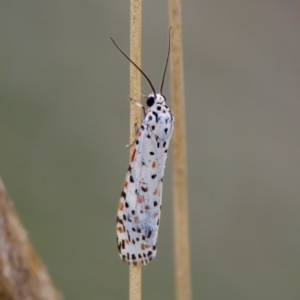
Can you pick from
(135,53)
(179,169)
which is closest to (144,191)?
(179,169)

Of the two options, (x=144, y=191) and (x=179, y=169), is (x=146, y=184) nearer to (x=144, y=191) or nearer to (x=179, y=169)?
(x=144, y=191)

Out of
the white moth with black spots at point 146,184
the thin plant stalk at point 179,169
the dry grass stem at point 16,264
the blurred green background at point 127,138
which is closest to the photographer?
the dry grass stem at point 16,264

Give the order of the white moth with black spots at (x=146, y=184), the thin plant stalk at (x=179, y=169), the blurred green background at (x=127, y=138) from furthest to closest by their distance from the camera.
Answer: the blurred green background at (x=127, y=138) → the white moth with black spots at (x=146, y=184) → the thin plant stalk at (x=179, y=169)

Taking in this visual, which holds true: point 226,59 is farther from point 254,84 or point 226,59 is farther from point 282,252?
point 282,252

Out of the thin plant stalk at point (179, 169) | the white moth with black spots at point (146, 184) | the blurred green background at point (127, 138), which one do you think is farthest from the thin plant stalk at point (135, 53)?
the blurred green background at point (127, 138)

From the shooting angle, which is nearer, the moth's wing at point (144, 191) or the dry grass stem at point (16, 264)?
the dry grass stem at point (16, 264)

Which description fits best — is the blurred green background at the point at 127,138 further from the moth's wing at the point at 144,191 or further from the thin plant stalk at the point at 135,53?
the thin plant stalk at the point at 135,53

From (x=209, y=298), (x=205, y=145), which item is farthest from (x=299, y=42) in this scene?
(x=209, y=298)
